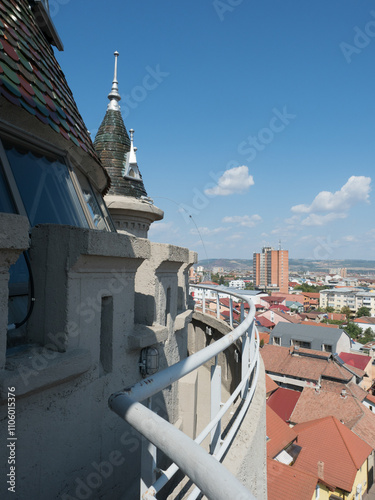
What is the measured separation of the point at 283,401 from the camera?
28.7 metres

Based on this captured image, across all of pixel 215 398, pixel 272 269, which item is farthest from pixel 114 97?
pixel 272 269

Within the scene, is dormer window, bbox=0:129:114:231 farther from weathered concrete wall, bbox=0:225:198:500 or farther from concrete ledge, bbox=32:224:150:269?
weathered concrete wall, bbox=0:225:198:500

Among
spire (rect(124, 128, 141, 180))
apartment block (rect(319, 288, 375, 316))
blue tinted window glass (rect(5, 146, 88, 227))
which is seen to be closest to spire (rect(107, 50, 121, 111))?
spire (rect(124, 128, 141, 180))

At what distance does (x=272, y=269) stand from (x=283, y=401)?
123m

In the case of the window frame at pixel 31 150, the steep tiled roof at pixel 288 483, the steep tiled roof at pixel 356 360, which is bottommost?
the steep tiled roof at pixel 356 360

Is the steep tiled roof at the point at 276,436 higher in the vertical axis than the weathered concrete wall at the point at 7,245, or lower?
lower

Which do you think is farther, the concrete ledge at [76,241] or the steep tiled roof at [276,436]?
the steep tiled roof at [276,436]

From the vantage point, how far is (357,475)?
19.4 metres

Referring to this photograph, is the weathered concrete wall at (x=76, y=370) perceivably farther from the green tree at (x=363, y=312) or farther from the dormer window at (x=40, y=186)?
the green tree at (x=363, y=312)

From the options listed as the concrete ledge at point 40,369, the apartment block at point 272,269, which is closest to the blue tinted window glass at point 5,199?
the concrete ledge at point 40,369

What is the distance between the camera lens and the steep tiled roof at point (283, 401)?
27.9 metres

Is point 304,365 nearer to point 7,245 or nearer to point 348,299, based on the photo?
point 7,245

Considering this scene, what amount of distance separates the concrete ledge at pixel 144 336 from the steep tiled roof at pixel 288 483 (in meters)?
14.0

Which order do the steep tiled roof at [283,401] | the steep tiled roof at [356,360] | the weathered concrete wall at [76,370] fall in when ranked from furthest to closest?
the steep tiled roof at [356,360]
the steep tiled roof at [283,401]
the weathered concrete wall at [76,370]
